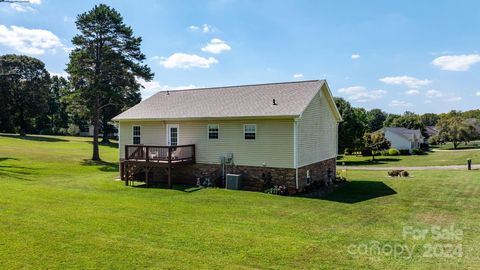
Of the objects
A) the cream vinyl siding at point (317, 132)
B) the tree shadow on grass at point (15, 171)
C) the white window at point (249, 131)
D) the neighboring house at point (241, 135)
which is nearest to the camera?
the neighboring house at point (241, 135)

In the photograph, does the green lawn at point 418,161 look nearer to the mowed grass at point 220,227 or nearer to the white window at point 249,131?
the mowed grass at point 220,227

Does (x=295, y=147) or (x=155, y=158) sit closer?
(x=295, y=147)

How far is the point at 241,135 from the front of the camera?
17844mm

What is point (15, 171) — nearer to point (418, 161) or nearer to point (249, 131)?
point (249, 131)

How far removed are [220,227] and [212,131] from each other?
31.8 feet

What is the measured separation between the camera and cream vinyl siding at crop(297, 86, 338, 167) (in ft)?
56.9

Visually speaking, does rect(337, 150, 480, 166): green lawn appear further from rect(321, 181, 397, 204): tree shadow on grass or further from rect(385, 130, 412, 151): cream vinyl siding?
rect(321, 181, 397, 204): tree shadow on grass

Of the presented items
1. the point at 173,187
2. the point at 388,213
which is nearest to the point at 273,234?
the point at 388,213

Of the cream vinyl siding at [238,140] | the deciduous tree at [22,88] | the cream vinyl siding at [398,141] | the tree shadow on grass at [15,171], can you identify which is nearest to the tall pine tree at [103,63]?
the tree shadow on grass at [15,171]

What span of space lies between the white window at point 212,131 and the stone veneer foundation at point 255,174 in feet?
5.09

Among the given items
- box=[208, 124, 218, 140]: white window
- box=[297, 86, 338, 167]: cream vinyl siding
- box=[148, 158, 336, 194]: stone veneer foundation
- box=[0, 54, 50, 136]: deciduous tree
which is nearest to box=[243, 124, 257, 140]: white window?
box=[148, 158, 336, 194]: stone veneer foundation

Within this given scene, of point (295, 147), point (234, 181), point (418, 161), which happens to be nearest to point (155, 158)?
point (234, 181)

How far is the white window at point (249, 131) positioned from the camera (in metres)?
17.5

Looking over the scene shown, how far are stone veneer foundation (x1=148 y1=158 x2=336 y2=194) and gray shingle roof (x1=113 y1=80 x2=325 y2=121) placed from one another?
2.84m
